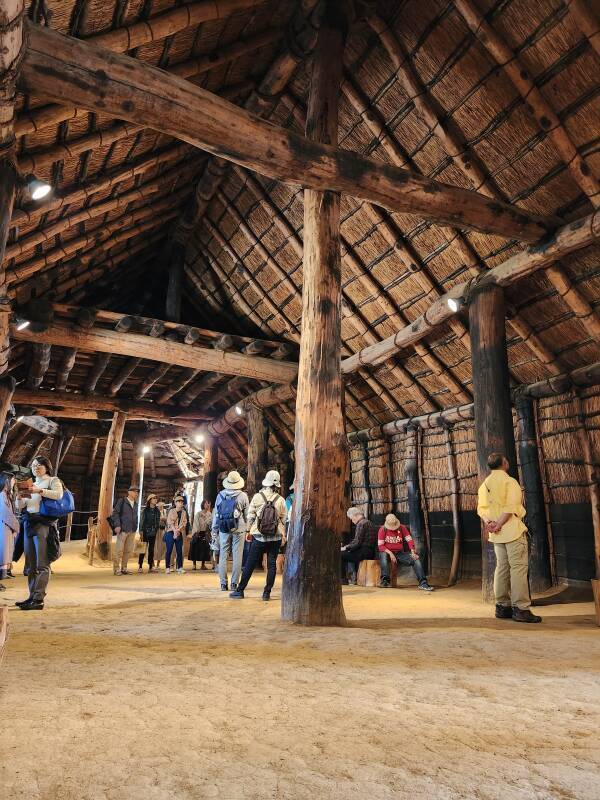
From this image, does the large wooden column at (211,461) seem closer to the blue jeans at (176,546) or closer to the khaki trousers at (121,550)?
the blue jeans at (176,546)

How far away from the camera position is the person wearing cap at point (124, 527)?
912 centimetres

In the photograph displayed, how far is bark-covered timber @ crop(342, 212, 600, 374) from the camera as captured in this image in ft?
17.3

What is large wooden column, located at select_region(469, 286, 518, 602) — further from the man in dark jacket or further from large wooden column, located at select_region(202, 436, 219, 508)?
large wooden column, located at select_region(202, 436, 219, 508)

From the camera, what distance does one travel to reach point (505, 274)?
19.8ft

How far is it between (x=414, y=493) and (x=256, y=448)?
3482mm

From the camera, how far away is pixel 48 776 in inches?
61.1

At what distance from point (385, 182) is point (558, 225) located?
80.9 inches

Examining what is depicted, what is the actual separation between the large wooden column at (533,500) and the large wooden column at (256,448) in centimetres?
519

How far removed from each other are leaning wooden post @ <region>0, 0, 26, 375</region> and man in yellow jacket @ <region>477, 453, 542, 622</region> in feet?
15.3

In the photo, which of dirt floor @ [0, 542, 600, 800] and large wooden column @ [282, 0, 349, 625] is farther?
large wooden column @ [282, 0, 349, 625]

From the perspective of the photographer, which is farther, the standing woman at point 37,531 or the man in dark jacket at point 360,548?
the man in dark jacket at point 360,548

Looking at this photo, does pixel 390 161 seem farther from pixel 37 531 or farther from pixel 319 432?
pixel 37 531

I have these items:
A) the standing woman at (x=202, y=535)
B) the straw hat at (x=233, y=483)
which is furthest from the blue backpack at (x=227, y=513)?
the standing woman at (x=202, y=535)

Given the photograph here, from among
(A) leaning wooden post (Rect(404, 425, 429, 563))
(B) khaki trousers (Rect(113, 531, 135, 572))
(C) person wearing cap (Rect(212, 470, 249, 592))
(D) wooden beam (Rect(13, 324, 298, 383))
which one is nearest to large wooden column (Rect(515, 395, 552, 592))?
(A) leaning wooden post (Rect(404, 425, 429, 563))
